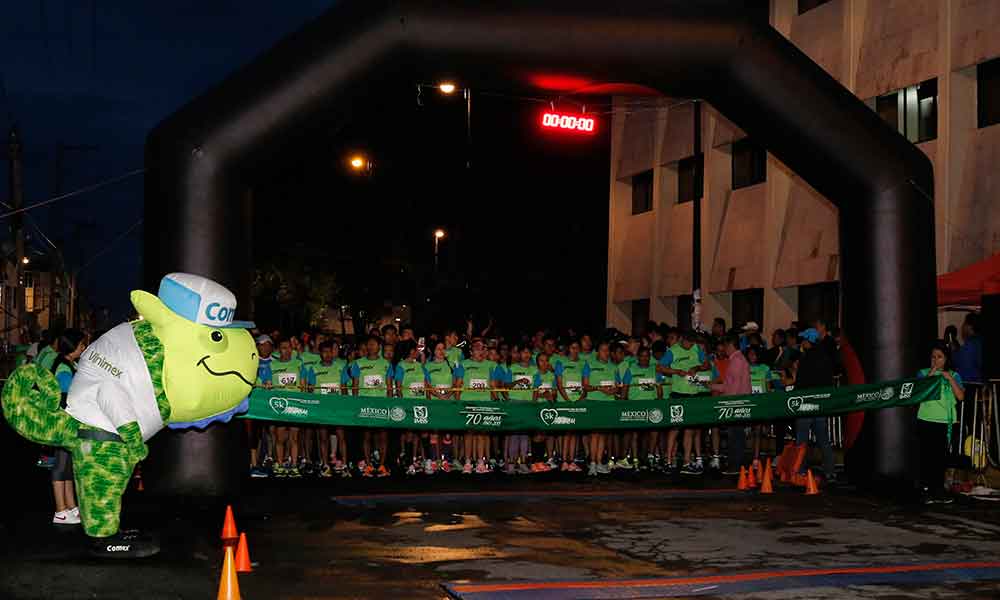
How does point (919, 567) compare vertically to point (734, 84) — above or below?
below

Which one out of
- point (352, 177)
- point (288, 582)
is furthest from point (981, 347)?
point (352, 177)

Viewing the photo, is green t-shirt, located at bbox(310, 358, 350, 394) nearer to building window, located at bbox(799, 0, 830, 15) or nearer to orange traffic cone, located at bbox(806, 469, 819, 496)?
orange traffic cone, located at bbox(806, 469, 819, 496)

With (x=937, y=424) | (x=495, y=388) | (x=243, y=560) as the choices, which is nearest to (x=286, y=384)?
(x=495, y=388)

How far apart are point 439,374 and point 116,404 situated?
26.6 ft

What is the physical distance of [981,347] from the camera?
650 inches

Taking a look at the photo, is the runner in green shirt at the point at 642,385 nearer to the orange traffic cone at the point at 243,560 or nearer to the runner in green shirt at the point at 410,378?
the runner in green shirt at the point at 410,378

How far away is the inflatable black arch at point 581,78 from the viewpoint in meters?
12.0

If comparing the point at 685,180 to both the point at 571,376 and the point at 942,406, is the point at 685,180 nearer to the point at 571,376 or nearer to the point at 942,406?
the point at 571,376

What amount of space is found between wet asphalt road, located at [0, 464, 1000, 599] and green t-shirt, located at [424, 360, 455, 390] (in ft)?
7.50

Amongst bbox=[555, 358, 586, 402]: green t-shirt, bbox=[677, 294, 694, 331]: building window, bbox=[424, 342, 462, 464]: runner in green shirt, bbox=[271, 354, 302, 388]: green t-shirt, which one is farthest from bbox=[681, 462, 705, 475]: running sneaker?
bbox=[677, 294, 694, 331]: building window

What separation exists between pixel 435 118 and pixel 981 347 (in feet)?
114

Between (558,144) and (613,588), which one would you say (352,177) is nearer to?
(558,144)

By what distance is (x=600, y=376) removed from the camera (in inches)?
675

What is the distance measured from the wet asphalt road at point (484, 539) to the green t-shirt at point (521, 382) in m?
2.34
